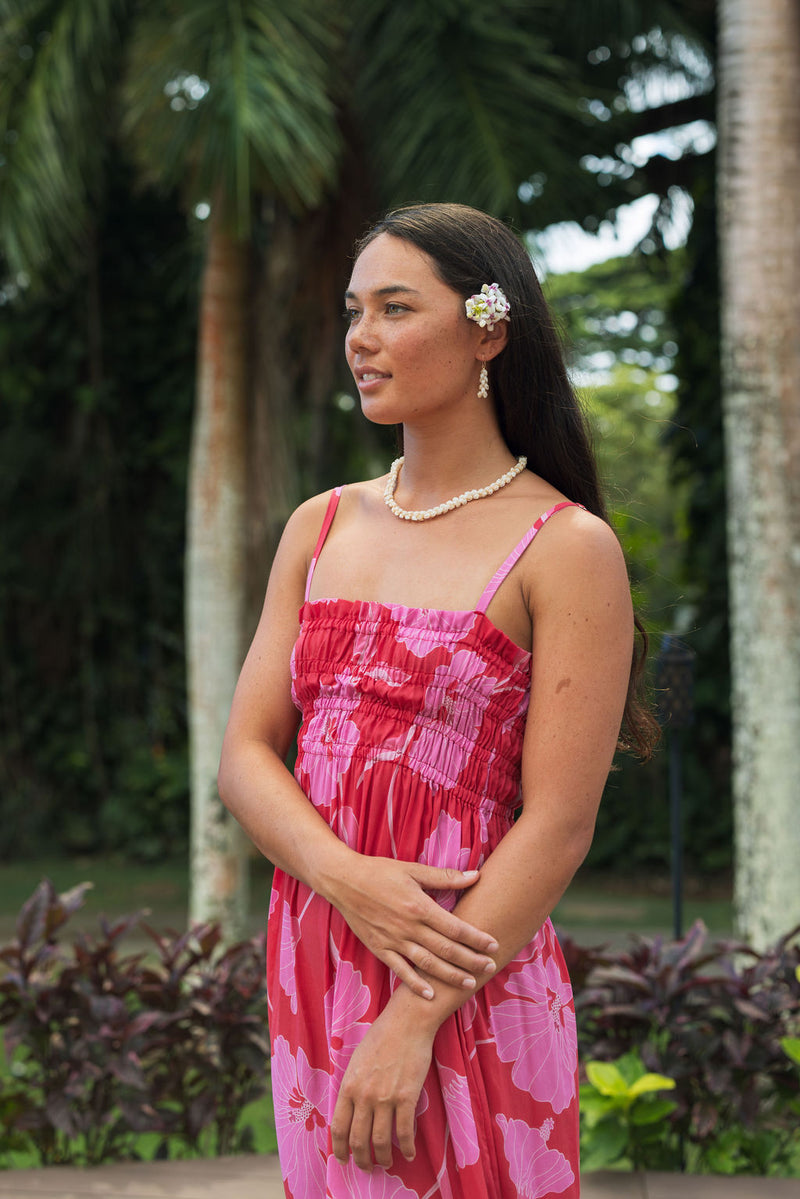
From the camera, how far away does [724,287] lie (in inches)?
177

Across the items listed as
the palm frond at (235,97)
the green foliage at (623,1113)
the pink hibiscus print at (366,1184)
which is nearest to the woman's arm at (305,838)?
the pink hibiscus print at (366,1184)

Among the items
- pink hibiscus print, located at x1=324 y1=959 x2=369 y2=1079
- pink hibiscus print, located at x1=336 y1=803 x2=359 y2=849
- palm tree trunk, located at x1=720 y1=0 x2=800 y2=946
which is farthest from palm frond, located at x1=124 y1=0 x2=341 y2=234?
pink hibiscus print, located at x1=324 y1=959 x2=369 y2=1079

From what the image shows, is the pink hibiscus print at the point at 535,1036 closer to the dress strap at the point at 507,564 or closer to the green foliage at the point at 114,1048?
the dress strap at the point at 507,564

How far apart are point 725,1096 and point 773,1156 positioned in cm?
35

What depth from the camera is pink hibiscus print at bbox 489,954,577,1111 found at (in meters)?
1.41

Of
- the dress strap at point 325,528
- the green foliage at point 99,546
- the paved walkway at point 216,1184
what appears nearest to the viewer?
the dress strap at point 325,528

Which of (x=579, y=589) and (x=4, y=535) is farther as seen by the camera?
(x=4, y=535)

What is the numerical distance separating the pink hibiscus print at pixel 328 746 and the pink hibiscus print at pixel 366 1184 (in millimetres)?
409

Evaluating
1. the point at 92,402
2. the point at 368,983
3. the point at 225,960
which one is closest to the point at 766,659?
the point at 225,960

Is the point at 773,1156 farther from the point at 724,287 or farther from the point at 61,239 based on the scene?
the point at 61,239

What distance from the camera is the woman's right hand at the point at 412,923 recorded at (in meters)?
1.29

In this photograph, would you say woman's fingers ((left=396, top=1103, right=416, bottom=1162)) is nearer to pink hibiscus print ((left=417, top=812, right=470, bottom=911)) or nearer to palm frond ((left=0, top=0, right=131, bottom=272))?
pink hibiscus print ((left=417, top=812, right=470, bottom=911))

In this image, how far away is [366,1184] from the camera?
1352 mm

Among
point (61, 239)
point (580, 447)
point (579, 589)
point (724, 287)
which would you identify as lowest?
point (579, 589)
